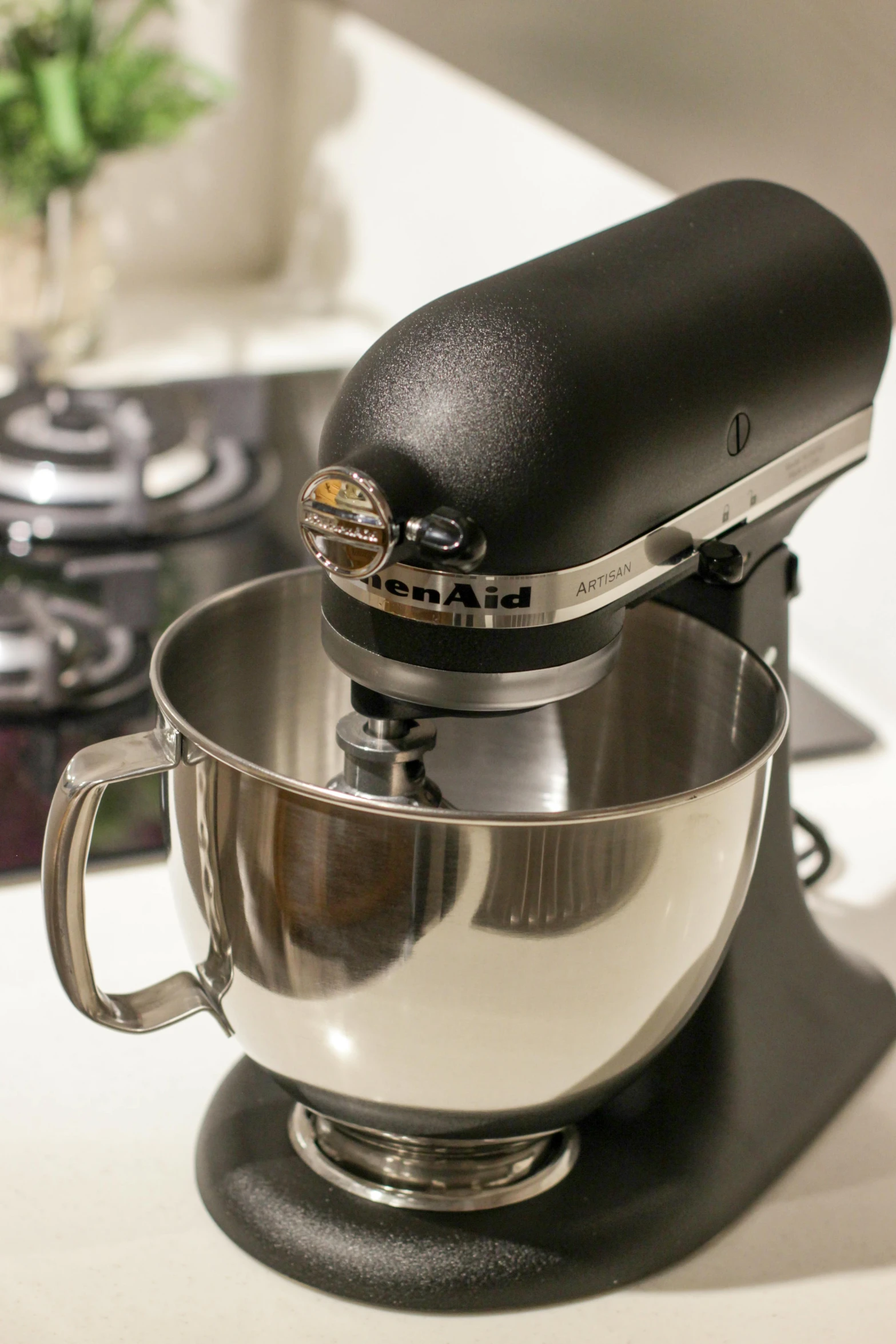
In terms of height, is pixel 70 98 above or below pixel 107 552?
above

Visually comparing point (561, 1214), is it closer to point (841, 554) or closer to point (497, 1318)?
point (497, 1318)

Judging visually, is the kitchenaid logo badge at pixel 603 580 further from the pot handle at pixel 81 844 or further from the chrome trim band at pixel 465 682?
the pot handle at pixel 81 844

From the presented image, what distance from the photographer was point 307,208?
1609mm

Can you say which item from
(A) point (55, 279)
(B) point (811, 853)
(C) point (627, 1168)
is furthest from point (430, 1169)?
(A) point (55, 279)

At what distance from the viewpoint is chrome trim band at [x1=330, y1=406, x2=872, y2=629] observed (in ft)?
1.35

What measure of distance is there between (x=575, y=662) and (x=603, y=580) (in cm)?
3

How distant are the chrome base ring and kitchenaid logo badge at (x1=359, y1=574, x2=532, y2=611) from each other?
191 mm

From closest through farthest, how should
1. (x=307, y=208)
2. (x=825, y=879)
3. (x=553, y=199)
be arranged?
(x=825, y=879) < (x=553, y=199) < (x=307, y=208)

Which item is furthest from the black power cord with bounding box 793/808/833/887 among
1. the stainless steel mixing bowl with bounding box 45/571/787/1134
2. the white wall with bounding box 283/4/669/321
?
the white wall with bounding box 283/4/669/321

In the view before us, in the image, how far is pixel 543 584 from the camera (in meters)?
0.42

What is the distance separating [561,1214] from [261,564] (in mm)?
626

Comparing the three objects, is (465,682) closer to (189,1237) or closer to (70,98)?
(189,1237)

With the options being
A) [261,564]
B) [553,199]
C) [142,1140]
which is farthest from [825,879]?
[553,199]

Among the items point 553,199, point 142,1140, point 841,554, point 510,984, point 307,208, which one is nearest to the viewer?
point 510,984
